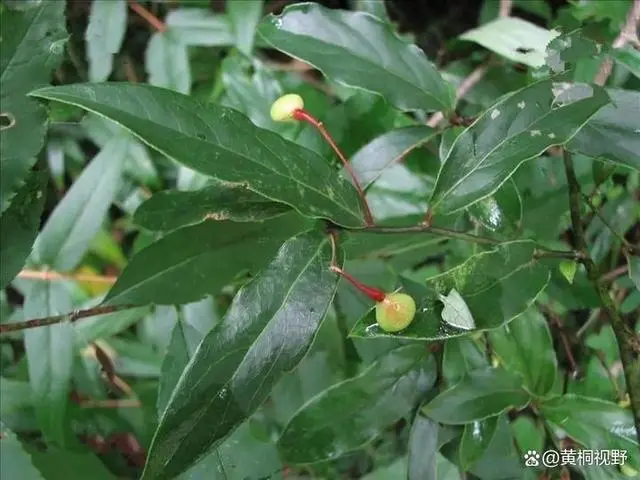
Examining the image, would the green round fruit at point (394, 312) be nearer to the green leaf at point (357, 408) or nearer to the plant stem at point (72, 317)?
the green leaf at point (357, 408)

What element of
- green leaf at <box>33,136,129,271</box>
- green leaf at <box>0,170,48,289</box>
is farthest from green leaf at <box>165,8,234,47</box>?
green leaf at <box>0,170,48,289</box>

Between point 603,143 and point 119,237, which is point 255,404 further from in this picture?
point 119,237

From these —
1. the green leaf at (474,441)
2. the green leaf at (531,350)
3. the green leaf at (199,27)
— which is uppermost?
the green leaf at (199,27)

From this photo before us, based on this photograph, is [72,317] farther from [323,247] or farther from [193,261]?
[323,247]

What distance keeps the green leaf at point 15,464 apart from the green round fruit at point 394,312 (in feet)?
1.33

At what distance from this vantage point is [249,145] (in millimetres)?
476

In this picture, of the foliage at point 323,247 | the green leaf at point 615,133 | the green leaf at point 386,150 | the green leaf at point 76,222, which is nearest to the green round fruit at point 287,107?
the foliage at point 323,247

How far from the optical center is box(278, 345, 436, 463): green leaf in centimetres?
62

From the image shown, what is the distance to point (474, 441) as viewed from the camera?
62 centimetres

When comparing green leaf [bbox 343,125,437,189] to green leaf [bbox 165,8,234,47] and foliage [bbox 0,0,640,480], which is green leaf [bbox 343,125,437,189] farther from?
green leaf [bbox 165,8,234,47]

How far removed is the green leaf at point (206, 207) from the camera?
527mm

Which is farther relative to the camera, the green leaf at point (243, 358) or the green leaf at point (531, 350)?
the green leaf at point (531, 350)

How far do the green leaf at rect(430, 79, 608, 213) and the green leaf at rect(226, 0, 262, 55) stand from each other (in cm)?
45

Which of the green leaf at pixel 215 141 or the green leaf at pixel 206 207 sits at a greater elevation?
the green leaf at pixel 215 141
